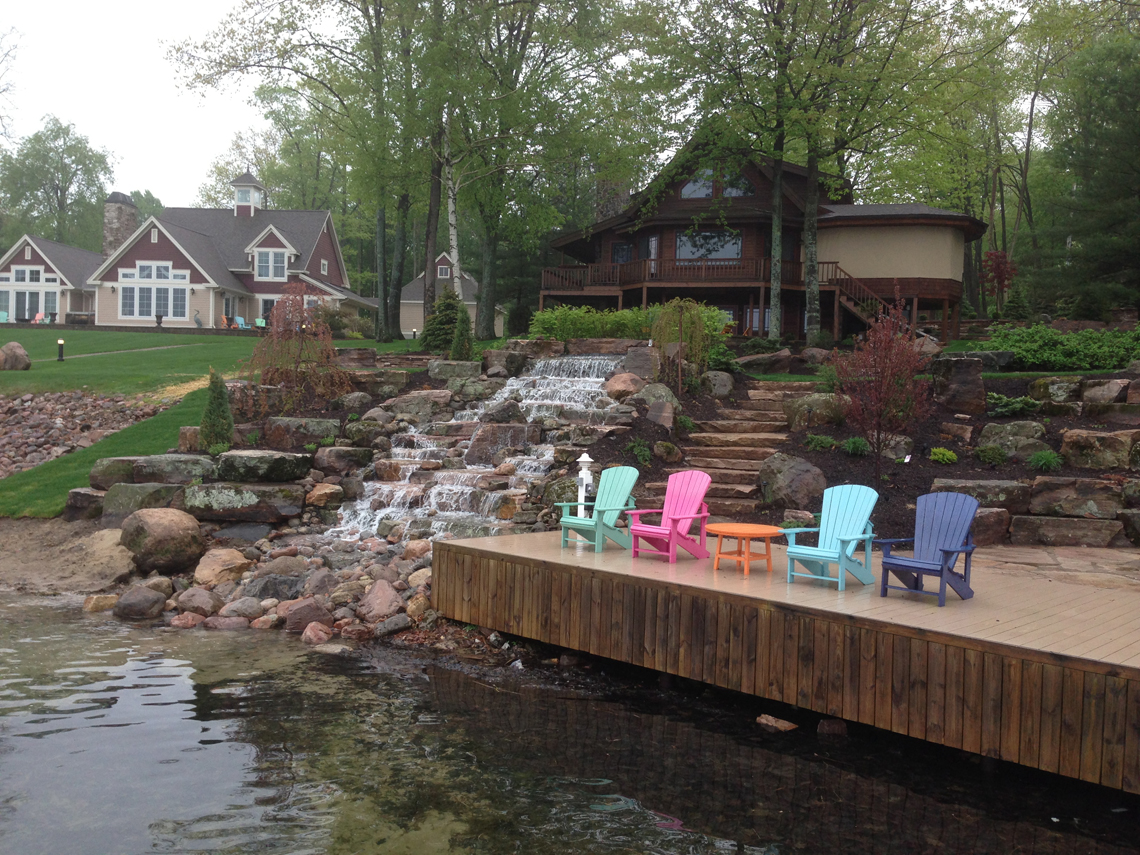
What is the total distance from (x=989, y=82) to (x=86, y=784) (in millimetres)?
22625

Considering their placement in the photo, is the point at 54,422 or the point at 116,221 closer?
the point at 54,422

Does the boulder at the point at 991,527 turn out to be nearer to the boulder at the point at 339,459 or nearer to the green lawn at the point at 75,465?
the boulder at the point at 339,459

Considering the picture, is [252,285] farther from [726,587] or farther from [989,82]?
[726,587]

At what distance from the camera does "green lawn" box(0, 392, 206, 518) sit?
11.4 m

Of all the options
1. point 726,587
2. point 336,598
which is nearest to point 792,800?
point 726,587

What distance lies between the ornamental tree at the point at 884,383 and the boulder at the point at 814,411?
1.34m

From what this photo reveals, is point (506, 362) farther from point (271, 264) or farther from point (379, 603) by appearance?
point (271, 264)

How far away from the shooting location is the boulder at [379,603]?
7.78m

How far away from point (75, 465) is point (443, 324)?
868 cm

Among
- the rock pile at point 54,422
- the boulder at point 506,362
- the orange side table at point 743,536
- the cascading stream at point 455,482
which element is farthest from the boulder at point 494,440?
the rock pile at point 54,422

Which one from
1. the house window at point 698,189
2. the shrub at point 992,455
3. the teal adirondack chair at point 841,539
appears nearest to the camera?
the teal adirondack chair at point 841,539

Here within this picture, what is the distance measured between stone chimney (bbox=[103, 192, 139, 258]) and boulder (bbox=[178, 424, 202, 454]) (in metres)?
31.0

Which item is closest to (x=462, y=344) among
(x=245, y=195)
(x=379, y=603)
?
(x=379, y=603)

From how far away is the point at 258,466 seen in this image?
36.0 ft
